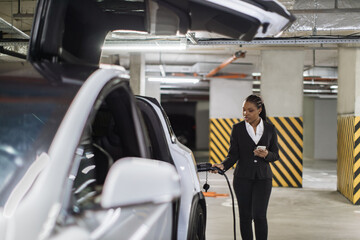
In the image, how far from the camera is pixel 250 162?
476cm

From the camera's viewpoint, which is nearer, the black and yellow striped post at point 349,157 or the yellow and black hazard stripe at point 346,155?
the black and yellow striped post at point 349,157

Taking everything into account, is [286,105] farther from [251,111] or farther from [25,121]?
[25,121]

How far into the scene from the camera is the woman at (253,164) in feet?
15.4

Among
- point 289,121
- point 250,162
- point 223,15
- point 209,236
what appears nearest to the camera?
point 223,15

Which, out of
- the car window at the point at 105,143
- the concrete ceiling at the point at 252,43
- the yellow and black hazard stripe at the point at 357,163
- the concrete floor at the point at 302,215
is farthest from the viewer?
the yellow and black hazard stripe at the point at 357,163

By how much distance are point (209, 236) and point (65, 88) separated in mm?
4857

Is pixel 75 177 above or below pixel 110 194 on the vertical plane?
below

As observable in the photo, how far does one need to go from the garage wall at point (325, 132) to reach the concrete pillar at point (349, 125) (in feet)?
40.7

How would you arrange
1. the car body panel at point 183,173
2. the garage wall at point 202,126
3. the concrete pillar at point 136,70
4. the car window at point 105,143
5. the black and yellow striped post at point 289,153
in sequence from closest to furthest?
1. the car window at point 105,143
2. the car body panel at point 183,173
3. the black and yellow striped post at point 289,153
4. the concrete pillar at point 136,70
5. the garage wall at point 202,126

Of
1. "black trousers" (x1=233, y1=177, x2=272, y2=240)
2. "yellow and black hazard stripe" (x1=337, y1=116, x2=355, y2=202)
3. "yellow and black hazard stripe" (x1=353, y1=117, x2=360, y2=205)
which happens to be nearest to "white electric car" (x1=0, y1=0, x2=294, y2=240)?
"black trousers" (x1=233, y1=177, x2=272, y2=240)

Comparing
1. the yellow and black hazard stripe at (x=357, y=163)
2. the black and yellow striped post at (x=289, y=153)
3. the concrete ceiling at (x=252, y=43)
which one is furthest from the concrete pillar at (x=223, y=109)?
the yellow and black hazard stripe at (x=357, y=163)

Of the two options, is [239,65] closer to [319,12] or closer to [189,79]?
[189,79]

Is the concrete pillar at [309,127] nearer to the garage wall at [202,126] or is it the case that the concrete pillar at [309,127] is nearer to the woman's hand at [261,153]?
the garage wall at [202,126]

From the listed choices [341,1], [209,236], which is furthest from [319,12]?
[209,236]
